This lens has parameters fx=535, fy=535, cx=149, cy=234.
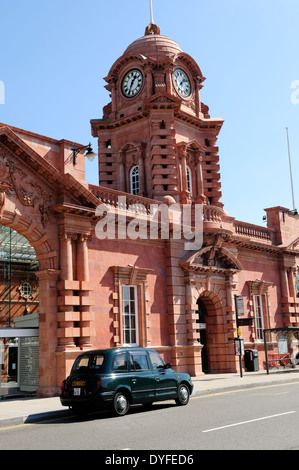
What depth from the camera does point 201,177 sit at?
3278 centimetres

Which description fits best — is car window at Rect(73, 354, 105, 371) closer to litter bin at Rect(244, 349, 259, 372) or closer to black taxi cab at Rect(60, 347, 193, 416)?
black taxi cab at Rect(60, 347, 193, 416)

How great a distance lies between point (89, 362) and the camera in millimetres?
14297

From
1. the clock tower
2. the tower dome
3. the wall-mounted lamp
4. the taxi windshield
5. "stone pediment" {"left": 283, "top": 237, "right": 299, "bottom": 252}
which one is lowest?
the taxi windshield

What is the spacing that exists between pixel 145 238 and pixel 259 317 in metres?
11.6

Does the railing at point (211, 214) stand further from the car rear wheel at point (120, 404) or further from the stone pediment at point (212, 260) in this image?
the car rear wheel at point (120, 404)

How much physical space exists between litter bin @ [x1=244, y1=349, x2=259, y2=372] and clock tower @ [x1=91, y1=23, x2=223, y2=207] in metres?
8.97

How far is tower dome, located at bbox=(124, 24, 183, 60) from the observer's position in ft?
109

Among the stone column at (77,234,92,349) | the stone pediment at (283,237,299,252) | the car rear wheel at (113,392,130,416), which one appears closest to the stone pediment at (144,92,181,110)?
the stone pediment at (283,237,299,252)

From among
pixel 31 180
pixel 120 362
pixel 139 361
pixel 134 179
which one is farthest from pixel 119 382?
pixel 134 179

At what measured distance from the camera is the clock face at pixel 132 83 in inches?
1296

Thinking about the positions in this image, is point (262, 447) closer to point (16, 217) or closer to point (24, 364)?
point (16, 217)

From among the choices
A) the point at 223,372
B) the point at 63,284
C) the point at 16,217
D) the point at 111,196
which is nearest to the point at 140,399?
the point at 63,284

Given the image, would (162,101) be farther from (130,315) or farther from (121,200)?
(130,315)
